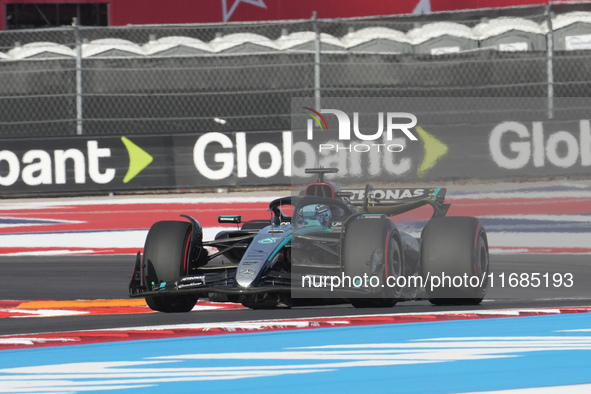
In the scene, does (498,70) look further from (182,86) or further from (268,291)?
(268,291)

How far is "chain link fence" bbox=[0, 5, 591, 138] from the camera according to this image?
1455 centimetres

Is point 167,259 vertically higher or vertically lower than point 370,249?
lower

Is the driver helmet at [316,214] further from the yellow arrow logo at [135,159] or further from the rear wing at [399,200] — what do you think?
the yellow arrow logo at [135,159]

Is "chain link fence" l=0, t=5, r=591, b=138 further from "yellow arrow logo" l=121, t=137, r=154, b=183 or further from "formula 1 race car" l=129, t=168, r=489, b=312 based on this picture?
"formula 1 race car" l=129, t=168, r=489, b=312

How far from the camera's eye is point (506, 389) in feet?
15.6

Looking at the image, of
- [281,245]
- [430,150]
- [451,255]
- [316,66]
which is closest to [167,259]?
[281,245]

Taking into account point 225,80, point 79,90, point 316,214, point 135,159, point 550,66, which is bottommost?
point 316,214

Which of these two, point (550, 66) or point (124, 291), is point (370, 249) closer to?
point (124, 291)

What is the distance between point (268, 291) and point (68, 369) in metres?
1.52

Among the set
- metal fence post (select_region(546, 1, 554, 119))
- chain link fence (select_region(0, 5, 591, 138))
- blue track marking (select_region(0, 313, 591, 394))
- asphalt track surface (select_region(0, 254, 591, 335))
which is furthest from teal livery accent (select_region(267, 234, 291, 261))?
metal fence post (select_region(546, 1, 554, 119))

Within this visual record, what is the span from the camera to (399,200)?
25.1 ft

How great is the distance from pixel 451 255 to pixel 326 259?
0.83 m

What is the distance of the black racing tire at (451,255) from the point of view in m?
6.82

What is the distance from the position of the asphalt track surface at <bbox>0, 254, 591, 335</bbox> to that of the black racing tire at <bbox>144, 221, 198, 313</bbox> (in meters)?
0.13
